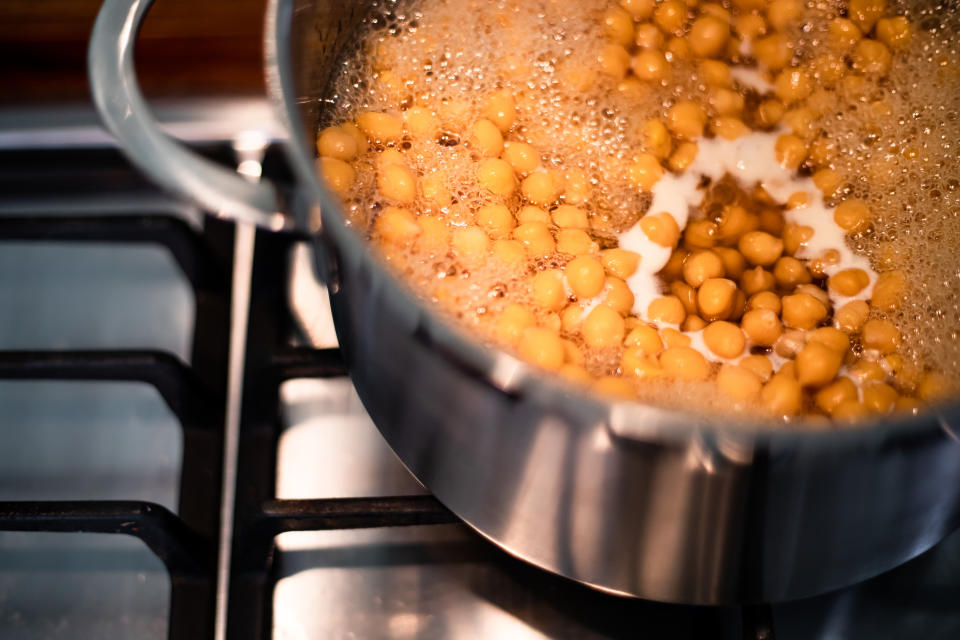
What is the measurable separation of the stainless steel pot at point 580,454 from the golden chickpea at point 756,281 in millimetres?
262

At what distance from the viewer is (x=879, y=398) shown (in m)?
0.68

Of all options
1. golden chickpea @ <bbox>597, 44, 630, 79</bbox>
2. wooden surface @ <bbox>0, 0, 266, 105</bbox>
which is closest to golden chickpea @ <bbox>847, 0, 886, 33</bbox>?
golden chickpea @ <bbox>597, 44, 630, 79</bbox>

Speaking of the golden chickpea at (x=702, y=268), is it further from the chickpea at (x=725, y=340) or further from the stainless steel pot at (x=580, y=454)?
the stainless steel pot at (x=580, y=454)

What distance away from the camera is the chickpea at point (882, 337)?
723 mm

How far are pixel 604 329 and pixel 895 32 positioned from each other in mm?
441

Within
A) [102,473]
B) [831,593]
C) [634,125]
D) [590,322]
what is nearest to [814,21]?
[634,125]

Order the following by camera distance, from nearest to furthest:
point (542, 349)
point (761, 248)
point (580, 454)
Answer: point (580, 454)
point (542, 349)
point (761, 248)

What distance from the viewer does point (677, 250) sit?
79 centimetres

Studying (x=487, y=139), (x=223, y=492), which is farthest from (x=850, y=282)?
(x=223, y=492)

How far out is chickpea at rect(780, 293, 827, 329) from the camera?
29.1 inches

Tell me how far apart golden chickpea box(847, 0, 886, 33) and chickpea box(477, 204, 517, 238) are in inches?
16.9

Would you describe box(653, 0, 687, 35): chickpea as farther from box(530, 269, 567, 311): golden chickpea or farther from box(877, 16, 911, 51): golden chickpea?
box(530, 269, 567, 311): golden chickpea

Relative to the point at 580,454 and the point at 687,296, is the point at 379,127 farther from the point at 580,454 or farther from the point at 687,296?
the point at 580,454

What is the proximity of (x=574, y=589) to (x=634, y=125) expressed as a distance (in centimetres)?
43
